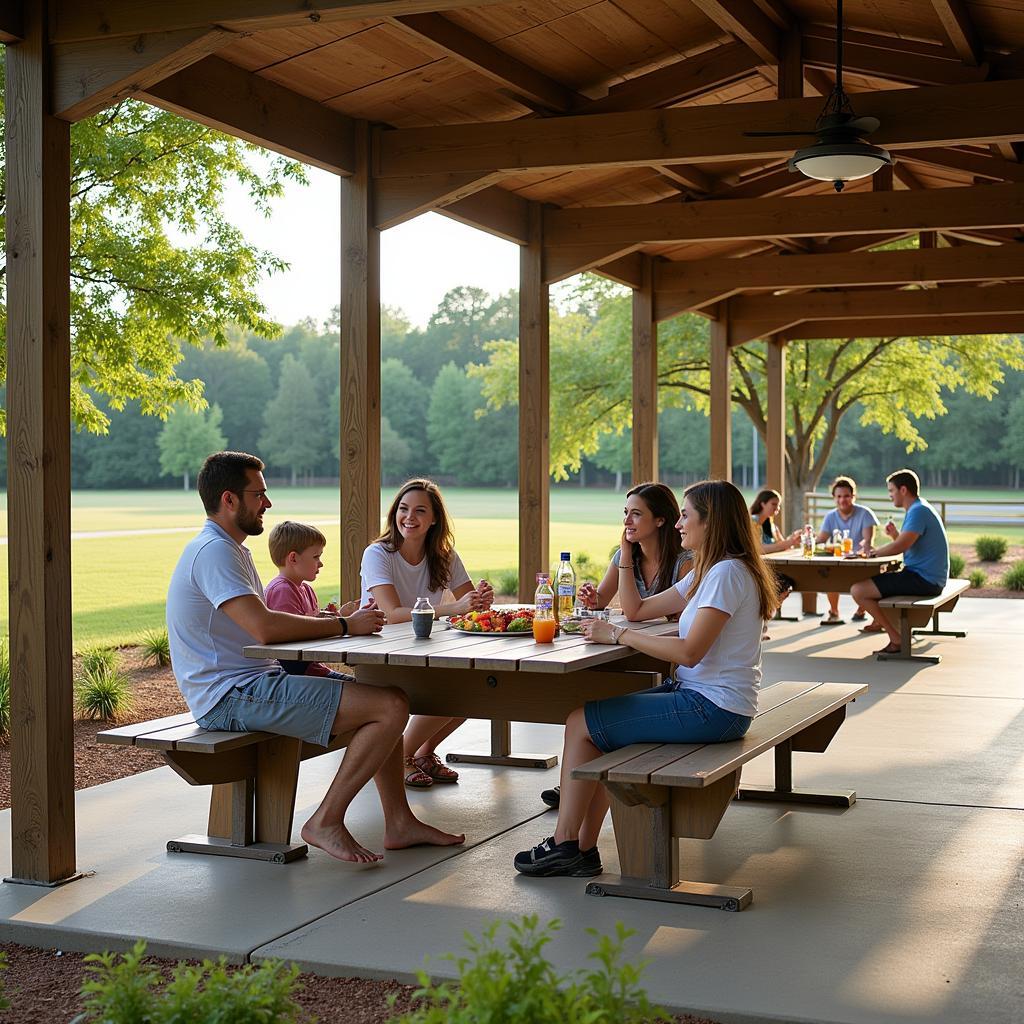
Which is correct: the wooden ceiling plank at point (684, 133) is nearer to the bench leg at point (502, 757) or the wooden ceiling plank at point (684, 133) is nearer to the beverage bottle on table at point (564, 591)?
the beverage bottle on table at point (564, 591)

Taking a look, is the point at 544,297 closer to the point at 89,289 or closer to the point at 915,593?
the point at 89,289

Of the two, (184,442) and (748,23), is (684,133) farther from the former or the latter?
(184,442)

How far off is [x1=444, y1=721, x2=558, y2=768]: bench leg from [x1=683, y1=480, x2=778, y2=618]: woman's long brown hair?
6.77 ft

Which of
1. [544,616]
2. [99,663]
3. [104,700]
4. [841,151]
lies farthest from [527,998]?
[99,663]

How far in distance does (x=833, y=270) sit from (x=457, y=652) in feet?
28.1

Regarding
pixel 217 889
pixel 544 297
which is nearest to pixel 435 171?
pixel 544 297

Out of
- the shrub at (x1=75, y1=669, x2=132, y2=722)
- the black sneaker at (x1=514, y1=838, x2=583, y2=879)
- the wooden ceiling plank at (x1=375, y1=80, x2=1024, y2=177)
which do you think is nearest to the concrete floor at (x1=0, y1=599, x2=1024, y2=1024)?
the black sneaker at (x1=514, y1=838, x2=583, y2=879)

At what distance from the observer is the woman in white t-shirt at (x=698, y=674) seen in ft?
14.4

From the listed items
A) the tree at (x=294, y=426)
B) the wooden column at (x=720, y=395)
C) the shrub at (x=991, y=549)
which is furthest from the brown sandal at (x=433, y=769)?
the tree at (x=294, y=426)

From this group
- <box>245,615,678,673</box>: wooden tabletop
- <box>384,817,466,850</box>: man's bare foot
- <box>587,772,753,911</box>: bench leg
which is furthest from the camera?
<box>384,817,466,850</box>: man's bare foot

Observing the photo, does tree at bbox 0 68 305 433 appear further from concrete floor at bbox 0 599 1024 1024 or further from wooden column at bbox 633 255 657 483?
concrete floor at bbox 0 599 1024 1024

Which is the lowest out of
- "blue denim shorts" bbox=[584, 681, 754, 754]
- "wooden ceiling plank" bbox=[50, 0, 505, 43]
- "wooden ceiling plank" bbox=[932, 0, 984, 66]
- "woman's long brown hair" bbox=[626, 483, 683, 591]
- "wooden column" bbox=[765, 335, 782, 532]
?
"blue denim shorts" bbox=[584, 681, 754, 754]

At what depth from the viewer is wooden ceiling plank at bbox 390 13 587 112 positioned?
6254mm

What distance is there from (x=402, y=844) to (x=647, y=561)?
5.27 ft
